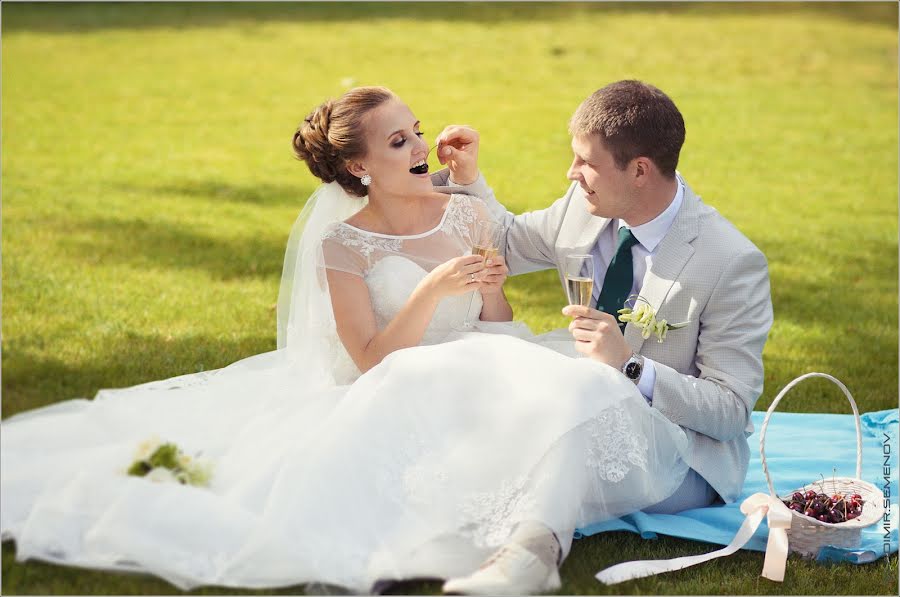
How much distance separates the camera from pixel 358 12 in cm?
2583

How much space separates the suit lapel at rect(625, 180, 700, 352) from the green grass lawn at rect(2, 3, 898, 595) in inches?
39.7

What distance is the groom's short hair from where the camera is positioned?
484 cm

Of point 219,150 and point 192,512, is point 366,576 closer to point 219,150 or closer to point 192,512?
point 192,512

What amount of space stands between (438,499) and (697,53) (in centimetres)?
1887

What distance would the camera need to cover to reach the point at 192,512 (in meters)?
4.12

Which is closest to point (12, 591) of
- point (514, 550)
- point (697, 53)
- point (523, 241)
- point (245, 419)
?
point (245, 419)

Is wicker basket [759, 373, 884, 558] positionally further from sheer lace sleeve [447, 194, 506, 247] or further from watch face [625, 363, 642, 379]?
sheer lace sleeve [447, 194, 506, 247]

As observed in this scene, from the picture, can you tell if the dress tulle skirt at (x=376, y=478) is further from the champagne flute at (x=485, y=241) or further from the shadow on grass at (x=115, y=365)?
the shadow on grass at (x=115, y=365)

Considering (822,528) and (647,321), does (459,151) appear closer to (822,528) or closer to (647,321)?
(647,321)

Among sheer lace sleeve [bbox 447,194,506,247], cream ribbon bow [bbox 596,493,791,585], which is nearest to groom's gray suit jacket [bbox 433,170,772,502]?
cream ribbon bow [bbox 596,493,791,585]

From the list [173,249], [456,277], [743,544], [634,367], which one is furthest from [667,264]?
[173,249]

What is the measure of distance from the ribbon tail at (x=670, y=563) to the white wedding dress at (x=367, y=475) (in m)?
0.22

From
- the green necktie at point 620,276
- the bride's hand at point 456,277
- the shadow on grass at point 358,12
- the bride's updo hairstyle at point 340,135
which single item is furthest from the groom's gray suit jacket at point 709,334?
the shadow on grass at point 358,12

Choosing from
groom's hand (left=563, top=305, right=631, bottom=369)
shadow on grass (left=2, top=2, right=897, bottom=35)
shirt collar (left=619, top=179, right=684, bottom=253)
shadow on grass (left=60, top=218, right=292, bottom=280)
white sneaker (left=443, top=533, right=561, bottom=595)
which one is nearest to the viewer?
white sneaker (left=443, top=533, right=561, bottom=595)
